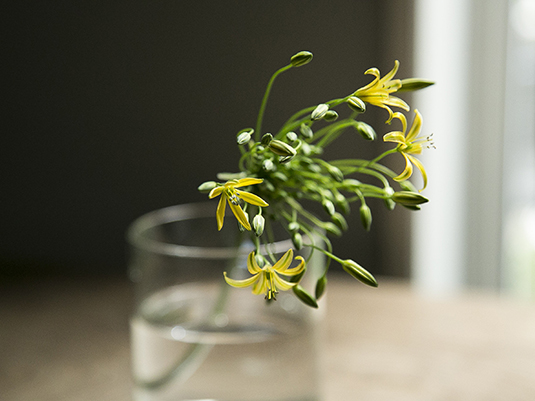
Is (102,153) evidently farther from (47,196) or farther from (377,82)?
(377,82)

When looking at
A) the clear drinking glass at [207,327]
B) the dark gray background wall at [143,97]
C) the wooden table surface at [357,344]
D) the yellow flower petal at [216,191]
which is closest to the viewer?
the yellow flower petal at [216,191]

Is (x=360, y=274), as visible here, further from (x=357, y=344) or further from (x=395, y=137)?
(x=357, y=344)

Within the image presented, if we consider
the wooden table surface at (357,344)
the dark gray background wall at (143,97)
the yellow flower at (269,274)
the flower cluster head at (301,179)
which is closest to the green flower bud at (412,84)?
the flower cluster head at (301,179)

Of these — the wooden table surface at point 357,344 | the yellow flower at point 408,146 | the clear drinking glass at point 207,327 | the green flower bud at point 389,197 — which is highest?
the yellow flower at point 408,146

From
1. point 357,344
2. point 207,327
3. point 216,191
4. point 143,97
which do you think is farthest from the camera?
point 143,97

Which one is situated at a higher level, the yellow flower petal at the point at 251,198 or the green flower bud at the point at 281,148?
the green flower bud at the point at 281,148

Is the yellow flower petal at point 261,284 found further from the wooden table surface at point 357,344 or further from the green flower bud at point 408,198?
the wooden table surface at point 357,344

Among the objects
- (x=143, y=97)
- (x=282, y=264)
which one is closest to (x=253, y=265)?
(x=282, y=264)

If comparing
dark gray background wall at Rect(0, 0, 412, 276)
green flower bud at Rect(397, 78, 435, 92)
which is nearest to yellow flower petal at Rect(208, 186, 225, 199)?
green flower bud at Rect(397, 78, 435, 92)

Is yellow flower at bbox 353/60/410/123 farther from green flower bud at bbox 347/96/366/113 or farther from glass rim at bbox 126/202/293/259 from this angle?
glass rim at bbox 126/202/293/259
